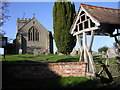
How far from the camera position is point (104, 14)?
7.68 meters

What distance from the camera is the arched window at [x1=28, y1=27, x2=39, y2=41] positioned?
38188 millimetres

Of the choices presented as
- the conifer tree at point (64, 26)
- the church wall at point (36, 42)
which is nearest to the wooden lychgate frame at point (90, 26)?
the conifer tree at point (64, 26)

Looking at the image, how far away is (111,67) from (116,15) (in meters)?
3.08

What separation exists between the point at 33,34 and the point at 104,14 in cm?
3231

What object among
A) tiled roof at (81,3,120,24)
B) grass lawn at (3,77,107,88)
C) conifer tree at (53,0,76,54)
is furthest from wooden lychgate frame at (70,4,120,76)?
conifer tree at (53,0,76,54)

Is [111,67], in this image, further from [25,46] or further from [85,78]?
[25,46]

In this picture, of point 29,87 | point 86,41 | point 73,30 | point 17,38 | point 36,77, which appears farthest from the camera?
point 17,38

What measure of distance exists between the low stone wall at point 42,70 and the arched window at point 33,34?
105ft

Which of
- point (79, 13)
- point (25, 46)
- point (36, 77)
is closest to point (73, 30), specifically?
point (79, 13)

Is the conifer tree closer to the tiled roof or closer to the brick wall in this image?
the tiled roof

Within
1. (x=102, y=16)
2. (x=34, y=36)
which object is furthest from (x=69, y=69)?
(x=34, y=36)

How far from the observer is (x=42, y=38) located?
38.4 meters

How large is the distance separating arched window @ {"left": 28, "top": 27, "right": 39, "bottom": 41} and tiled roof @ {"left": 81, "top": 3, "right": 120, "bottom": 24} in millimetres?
31433

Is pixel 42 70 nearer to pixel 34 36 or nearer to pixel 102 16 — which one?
pixel 102 16
